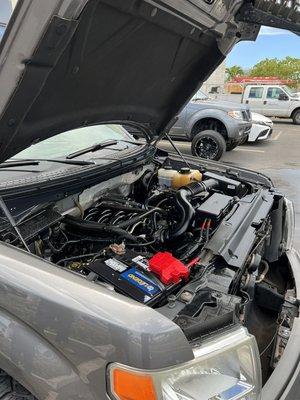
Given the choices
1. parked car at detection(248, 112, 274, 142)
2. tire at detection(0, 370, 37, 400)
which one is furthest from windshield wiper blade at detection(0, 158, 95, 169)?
parked car at detection(248, 112, 274, 142)

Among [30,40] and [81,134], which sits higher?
[30,40]

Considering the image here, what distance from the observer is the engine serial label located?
1.64 metres

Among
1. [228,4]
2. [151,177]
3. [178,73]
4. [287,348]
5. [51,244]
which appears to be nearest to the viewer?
[287,348]

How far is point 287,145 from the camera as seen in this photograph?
1188cm

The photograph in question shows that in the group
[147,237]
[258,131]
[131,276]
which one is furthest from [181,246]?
[258,131]

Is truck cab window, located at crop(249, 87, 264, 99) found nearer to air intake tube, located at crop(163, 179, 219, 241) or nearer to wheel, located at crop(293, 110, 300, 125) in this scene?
wheel, located at crop(293, 110, 300, 125)

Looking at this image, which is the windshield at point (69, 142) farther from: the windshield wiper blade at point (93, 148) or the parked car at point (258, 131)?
the parked car at point (258, 131)

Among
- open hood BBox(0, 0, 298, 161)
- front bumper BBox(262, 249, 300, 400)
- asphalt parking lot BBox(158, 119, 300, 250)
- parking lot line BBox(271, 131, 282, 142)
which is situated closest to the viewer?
open hood BBox(0, 0, 298, 161)

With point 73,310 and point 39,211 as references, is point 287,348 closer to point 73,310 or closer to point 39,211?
point 73,310

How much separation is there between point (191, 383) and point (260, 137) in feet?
34.7

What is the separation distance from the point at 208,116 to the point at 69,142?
698 centimetres

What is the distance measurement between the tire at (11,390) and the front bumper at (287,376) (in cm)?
88

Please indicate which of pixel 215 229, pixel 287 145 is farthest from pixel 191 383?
pixel 287 145

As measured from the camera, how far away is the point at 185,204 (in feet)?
8.24
